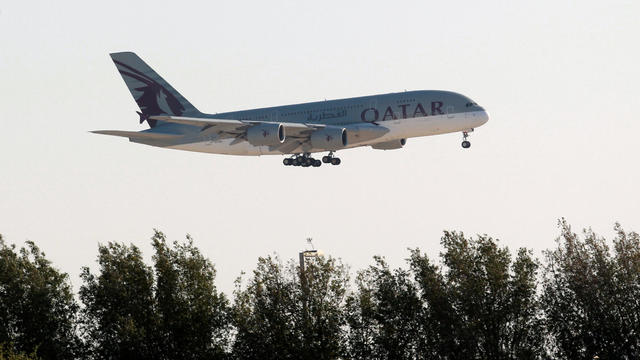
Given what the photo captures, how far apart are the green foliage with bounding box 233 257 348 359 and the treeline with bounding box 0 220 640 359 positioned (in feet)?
0.30

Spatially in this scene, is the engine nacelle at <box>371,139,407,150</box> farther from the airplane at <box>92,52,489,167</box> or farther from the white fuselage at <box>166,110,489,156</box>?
the white fuselage at <box>166,110,489,156</box>

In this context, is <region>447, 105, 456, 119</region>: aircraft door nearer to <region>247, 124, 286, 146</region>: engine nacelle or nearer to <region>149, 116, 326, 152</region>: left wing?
<region>149, 116, 326, 152</region>: left wing

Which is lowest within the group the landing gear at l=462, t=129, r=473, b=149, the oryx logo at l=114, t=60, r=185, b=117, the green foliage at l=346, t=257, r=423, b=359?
the green foliage at l=346, t=257, r=423, b=359

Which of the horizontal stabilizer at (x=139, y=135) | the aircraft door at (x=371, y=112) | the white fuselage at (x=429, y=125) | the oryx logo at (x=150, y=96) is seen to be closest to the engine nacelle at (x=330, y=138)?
the white fuselage at (x=429, y=125)

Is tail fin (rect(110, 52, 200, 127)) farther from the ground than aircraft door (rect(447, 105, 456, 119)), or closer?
farther from the ground

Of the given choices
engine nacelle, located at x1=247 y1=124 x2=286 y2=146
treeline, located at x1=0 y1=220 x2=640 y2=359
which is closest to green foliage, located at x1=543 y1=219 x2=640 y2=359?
treeline, located at x1=0 y1=220 x2=640 y2=359

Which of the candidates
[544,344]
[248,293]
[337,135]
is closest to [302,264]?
[248,293]

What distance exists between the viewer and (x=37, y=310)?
97.9m

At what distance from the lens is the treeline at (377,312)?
8488 centimetres

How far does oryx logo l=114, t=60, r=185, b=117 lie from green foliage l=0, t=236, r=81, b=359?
16777 mm

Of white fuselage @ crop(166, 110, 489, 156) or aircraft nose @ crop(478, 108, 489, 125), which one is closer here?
white fuselage @ crop(166, 110, 489, 156)

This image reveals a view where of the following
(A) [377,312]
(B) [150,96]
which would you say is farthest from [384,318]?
(B) [150,96]

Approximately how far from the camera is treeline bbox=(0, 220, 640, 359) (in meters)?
84.9

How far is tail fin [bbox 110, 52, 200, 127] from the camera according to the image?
96.4 meters
